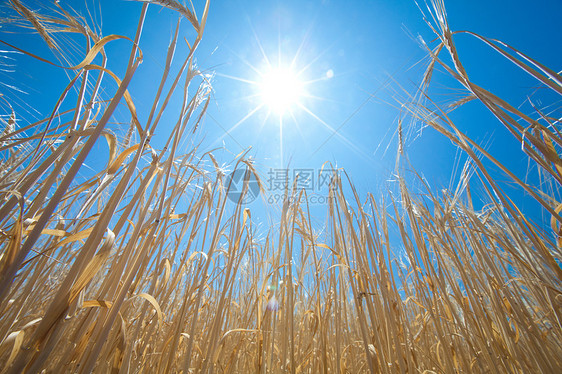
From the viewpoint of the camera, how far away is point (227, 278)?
776 millimetres

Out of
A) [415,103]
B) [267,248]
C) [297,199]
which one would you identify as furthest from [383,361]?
[415,103]

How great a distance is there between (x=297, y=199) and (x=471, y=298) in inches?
33.0

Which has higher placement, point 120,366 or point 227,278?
point 227,278

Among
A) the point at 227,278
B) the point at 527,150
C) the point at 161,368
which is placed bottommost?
the point at 161,368

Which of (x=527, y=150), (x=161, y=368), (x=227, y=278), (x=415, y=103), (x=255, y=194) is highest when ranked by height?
(x=415, y=103)

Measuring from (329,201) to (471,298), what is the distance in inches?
27.6

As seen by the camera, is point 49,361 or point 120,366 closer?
point 120,366

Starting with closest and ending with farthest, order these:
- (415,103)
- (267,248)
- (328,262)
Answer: (415,103) → (267,248) → (328,262)

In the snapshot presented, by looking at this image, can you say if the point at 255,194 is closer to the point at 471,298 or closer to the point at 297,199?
the point at 297,199

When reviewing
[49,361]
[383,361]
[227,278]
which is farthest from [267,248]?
[49,361]

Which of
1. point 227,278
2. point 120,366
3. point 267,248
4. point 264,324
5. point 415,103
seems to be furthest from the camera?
point 267,248

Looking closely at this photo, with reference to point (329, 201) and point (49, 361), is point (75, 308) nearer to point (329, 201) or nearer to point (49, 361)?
point (49, 361)

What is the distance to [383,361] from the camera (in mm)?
750

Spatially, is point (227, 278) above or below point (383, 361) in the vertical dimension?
above
